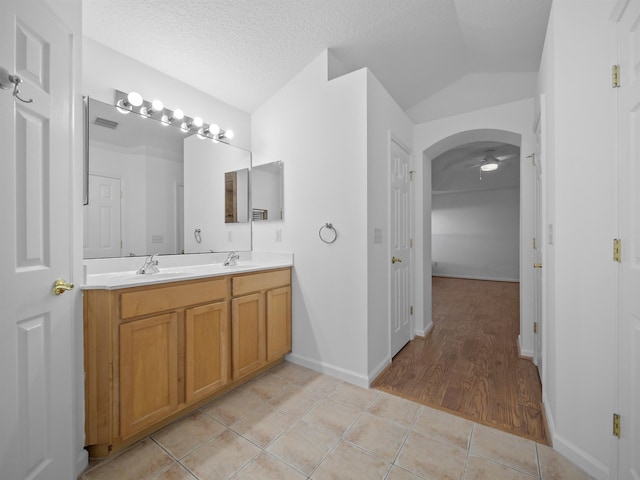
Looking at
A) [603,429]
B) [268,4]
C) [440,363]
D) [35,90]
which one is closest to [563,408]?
[603,429]

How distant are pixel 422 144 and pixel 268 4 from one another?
199 cm

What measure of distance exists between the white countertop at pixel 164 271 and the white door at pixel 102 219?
0.07 m

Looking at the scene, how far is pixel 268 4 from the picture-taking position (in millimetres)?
1869

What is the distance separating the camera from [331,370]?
2.29 m

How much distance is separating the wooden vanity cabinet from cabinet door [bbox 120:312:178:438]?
0.44 meters

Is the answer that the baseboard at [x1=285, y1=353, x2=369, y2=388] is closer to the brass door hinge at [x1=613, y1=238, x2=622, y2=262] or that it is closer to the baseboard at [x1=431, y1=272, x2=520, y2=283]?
the brass door hinge at [x1=613, y1=238, x2=622, y2=262]

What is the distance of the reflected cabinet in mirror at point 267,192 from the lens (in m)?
2.59

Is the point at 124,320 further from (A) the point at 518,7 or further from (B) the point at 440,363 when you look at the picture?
(A) the point at 518,7

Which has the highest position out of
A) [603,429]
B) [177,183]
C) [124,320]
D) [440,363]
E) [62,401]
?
[177,183]

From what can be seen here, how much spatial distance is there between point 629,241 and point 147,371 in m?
2.33

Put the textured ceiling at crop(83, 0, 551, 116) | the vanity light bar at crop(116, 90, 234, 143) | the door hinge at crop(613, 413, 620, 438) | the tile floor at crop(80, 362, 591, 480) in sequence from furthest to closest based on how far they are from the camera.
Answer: the vanity light bar at crop(116, 90, 234, 143), the textured ceiling at crop(83, 0, 551, 116), the tile floor at crop(80, 362, 591, 480), the door hinge at crop(613, 413, 620, 438)

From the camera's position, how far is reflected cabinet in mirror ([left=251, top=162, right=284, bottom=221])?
2.59 meters

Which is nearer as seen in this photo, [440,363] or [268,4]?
[268,4]

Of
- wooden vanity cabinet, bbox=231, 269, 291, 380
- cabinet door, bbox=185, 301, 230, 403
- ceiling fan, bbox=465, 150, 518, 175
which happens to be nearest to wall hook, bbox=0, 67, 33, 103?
cabinet door, bbox=185, 301, 230, 403
